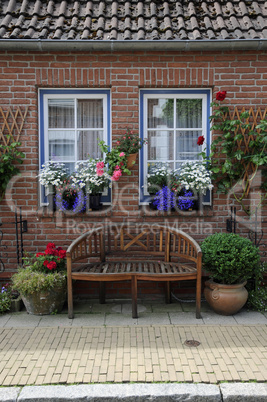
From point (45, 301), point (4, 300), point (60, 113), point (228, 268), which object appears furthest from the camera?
point (60, 113)

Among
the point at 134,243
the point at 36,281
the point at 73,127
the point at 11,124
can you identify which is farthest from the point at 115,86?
the point at 36,281

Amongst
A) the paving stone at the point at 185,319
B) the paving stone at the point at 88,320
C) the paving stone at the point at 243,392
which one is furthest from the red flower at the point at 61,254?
the paving stone at the point at 243,392

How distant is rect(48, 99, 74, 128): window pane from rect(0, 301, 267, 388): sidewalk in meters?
2.58

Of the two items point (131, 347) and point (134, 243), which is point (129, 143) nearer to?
point (134, 243)

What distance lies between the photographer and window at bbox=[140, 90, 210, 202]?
5.95 metres

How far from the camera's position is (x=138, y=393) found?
3.43 m

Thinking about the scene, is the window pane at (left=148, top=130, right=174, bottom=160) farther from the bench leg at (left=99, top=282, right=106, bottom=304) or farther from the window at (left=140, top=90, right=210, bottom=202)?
the bench leg at (left=99, top=282, right=106, bottom=304)

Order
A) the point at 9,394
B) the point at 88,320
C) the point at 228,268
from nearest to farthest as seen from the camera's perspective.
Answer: the point at 9,394, the point at 228,268, the point at 88,320

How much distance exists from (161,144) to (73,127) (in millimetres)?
1303

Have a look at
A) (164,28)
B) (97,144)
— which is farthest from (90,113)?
(164,28)

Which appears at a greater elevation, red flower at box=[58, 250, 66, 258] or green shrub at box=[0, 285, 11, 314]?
red flower at box=[58, 250, 66, 258]

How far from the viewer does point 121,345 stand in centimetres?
432

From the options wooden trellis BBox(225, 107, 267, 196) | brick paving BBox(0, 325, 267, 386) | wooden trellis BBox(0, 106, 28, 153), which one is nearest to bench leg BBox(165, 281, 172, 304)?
brick paving BBox(0, 325, 267, 386)

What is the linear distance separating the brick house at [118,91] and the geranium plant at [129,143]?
0.61 ft
